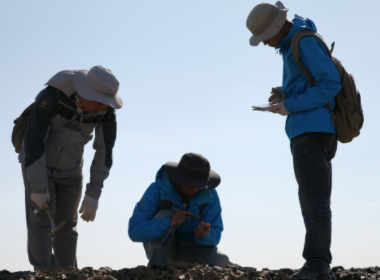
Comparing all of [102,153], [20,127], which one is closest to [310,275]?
[102,153]

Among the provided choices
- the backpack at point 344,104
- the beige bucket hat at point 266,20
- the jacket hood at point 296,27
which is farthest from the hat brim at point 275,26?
the backpack at point 344,104

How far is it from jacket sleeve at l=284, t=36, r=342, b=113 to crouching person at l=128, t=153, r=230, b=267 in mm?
1436

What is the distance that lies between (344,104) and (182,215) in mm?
2103

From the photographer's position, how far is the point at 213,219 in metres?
5.80

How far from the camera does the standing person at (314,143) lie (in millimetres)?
4691

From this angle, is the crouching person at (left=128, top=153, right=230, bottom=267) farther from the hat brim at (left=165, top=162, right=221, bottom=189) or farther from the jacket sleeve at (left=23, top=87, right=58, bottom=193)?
the jacket sleeve at (left=23, top=87, right=58, bottom=193)

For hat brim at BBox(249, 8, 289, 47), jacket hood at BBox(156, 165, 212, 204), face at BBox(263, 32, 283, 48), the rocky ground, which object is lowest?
the rocky ground

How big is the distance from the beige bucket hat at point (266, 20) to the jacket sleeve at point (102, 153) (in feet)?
6.88

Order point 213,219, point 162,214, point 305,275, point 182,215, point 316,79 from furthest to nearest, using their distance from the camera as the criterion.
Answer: point 213,219
point 162,214
point 182,215
point 316,79
point 305,275

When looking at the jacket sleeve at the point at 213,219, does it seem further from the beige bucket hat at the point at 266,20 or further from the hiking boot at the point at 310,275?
the beige bucket hat at the point at 266,20

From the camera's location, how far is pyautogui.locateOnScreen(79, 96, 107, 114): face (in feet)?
18.7

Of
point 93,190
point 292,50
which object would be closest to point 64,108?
point 93,190

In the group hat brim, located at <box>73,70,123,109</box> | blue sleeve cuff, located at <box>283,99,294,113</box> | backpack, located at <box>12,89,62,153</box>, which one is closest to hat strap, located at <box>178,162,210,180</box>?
hat brim, located at <box>73,70,123,109</box>

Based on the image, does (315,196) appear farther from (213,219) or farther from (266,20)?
(266,20)
